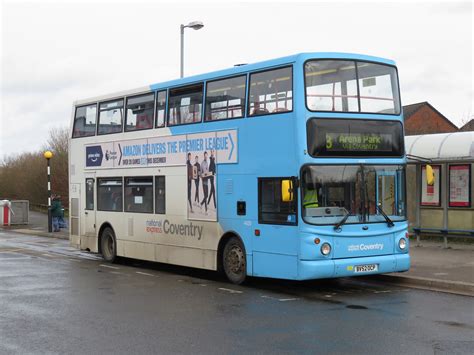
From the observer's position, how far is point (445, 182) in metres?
18.8

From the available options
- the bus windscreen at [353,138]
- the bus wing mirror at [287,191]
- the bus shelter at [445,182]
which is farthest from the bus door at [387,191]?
the bus shelter at [445,182]

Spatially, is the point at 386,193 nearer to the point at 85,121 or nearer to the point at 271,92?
the point at 271,92

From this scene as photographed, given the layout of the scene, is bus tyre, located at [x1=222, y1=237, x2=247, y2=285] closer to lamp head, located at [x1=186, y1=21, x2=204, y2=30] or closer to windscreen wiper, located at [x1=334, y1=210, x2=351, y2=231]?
windscreen wiper, located at [x1=334, y1=210, x2=351, y2=231]

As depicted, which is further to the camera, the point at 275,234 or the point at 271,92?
the point at 271,92

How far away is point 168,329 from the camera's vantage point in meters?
8.99

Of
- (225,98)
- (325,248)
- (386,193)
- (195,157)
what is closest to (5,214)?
(195,157)

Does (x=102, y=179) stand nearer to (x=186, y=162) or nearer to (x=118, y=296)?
(x=186, y=162)

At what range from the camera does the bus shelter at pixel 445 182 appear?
728 inches

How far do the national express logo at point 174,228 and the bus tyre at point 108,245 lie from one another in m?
2.02

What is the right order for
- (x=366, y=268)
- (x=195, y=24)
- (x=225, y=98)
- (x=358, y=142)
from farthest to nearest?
(x=195, y=24) → (x=225, y=98) → (x=358, y=142) → (x=366, y=268)

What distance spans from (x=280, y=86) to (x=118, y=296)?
15.3 ft

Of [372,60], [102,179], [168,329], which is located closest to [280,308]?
[168,329]

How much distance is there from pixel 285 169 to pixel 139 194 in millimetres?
5533

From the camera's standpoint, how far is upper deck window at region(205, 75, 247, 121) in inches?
522
